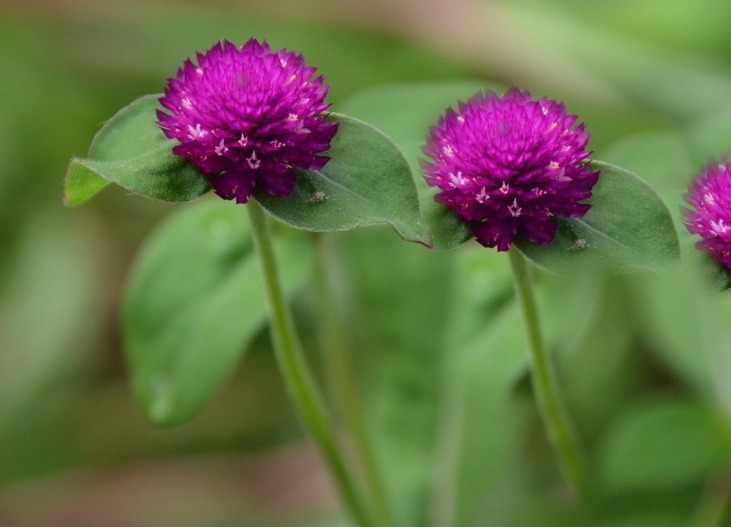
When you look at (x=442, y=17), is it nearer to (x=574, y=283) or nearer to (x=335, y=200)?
(x=574, y=283)

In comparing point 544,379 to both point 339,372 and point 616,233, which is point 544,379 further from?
point 339,372

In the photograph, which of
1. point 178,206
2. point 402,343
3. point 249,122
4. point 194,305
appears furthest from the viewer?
point 178,206

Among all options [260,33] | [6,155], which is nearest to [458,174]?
[6,155]

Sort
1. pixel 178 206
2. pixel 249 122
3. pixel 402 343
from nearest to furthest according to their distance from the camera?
pixel 249 122 < pixel 402 343 < pixel 178 206

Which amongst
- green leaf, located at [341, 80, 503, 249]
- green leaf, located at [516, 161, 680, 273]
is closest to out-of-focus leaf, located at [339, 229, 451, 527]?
green leaf, located at [341, 80, 503, 249]

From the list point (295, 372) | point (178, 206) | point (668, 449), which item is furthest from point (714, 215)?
point (178, 206)

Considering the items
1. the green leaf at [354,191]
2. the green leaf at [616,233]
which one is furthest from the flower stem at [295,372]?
the green leaf at [616,233]

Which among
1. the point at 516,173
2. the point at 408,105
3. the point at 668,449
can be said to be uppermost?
the point at 408,105
